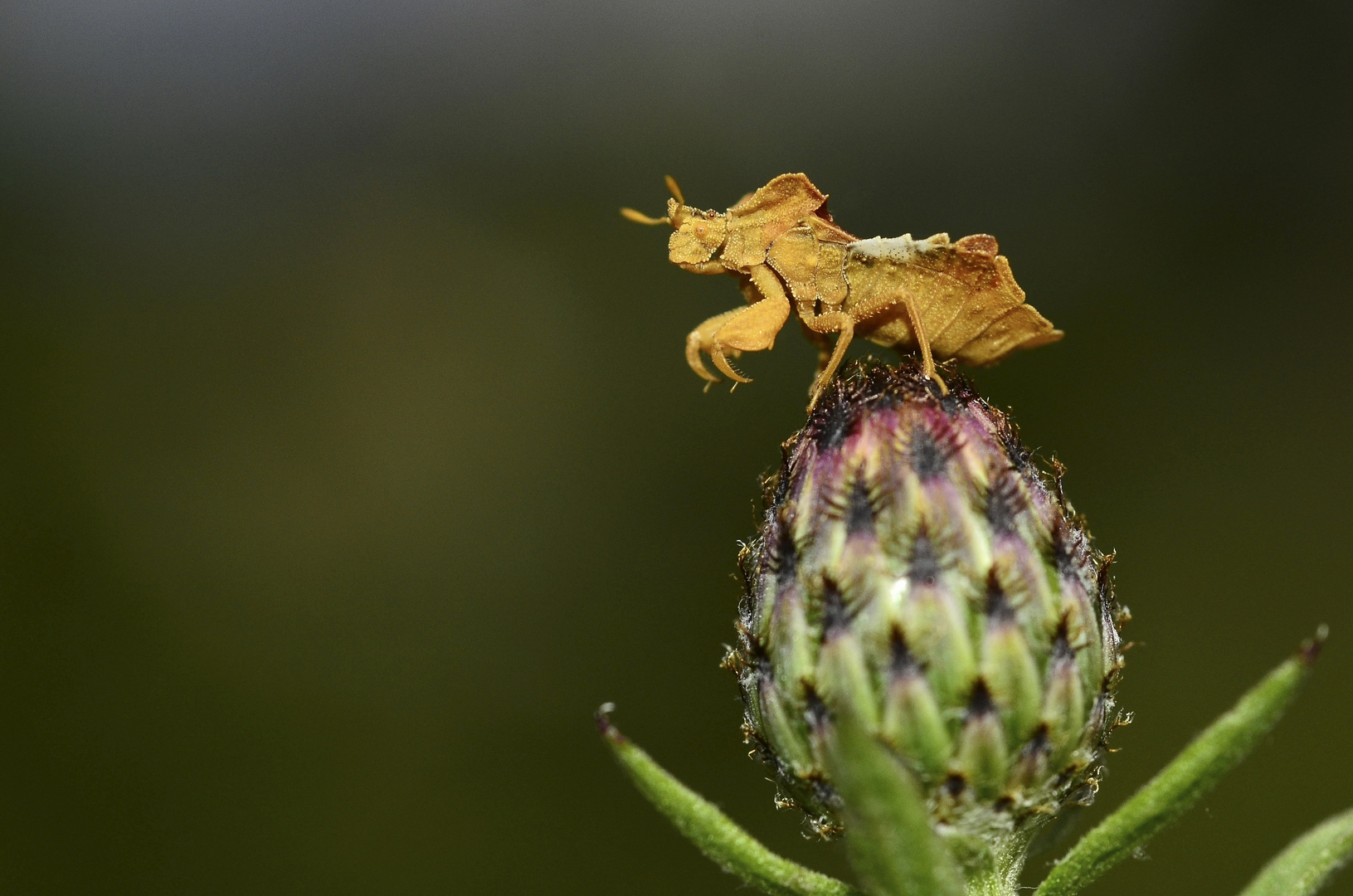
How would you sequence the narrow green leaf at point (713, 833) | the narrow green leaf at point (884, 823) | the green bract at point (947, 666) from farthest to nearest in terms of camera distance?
the narrow green leaf at point (713, 833)
the green bract at point (947, 666)
the narrow green leaf at point (884, 823)

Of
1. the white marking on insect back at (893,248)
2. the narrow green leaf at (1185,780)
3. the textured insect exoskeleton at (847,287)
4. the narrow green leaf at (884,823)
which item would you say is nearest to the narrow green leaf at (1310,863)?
the narrow green leaf at (1185,780)

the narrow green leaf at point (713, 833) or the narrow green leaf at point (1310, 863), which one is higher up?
the narrow green leaf at point (713, 833)

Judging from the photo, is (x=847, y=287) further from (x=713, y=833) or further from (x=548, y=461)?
(x=548, y=461)

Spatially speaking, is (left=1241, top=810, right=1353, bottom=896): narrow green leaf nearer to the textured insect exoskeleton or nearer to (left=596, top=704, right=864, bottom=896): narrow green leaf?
(left=596, top=704, right=864, bottom=896): narrow green leaf

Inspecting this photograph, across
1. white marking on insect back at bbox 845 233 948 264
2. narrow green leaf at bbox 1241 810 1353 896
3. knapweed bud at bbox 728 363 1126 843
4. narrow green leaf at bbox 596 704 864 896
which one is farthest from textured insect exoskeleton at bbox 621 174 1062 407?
narrow green leaf at bbox 1241 810 1353 896

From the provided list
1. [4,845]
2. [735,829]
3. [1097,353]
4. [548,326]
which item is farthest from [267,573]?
[735,829]

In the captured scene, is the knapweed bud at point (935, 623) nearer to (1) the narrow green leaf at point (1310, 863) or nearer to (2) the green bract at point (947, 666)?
(2) the green bract at point (947, 666)

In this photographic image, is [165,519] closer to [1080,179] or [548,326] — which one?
[548,326]

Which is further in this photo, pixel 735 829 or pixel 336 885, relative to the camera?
pixel 336 885
